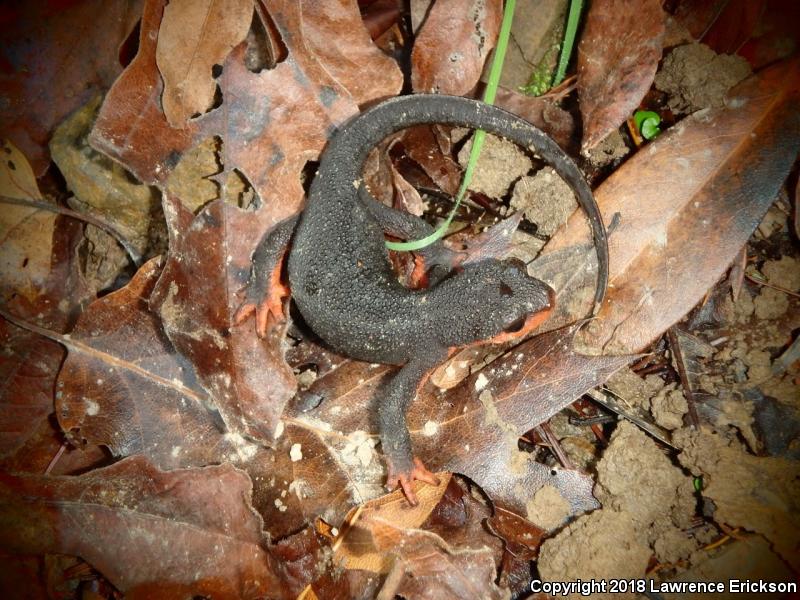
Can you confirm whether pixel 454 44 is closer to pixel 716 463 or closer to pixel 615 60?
pixel 615 60

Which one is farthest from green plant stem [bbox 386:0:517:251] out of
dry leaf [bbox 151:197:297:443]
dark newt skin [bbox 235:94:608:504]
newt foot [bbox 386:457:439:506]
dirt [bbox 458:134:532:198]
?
newt foot [bbox 386:457:439:506]

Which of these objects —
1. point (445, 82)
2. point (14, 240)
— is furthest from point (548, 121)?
point (14, 240)

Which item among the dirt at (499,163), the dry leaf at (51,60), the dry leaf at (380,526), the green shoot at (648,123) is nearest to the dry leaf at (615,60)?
the green shoot at (648,123)

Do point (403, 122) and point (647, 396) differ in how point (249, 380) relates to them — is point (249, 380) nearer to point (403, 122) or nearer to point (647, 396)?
point (403, 122)

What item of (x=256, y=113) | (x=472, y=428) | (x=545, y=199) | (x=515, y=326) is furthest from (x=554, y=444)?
(x=256, y=113)

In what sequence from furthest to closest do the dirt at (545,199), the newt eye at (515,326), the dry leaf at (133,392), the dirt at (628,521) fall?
the dirt at (545,199), the dry leaf at (133,392), the newt eye at (515,326), the dirt at (628,521)

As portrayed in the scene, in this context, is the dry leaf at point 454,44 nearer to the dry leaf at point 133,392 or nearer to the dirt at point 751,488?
the dry leaf at point 133,392

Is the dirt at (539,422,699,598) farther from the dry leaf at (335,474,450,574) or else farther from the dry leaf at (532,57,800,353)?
the dry leaf at (335,474,450,574)
